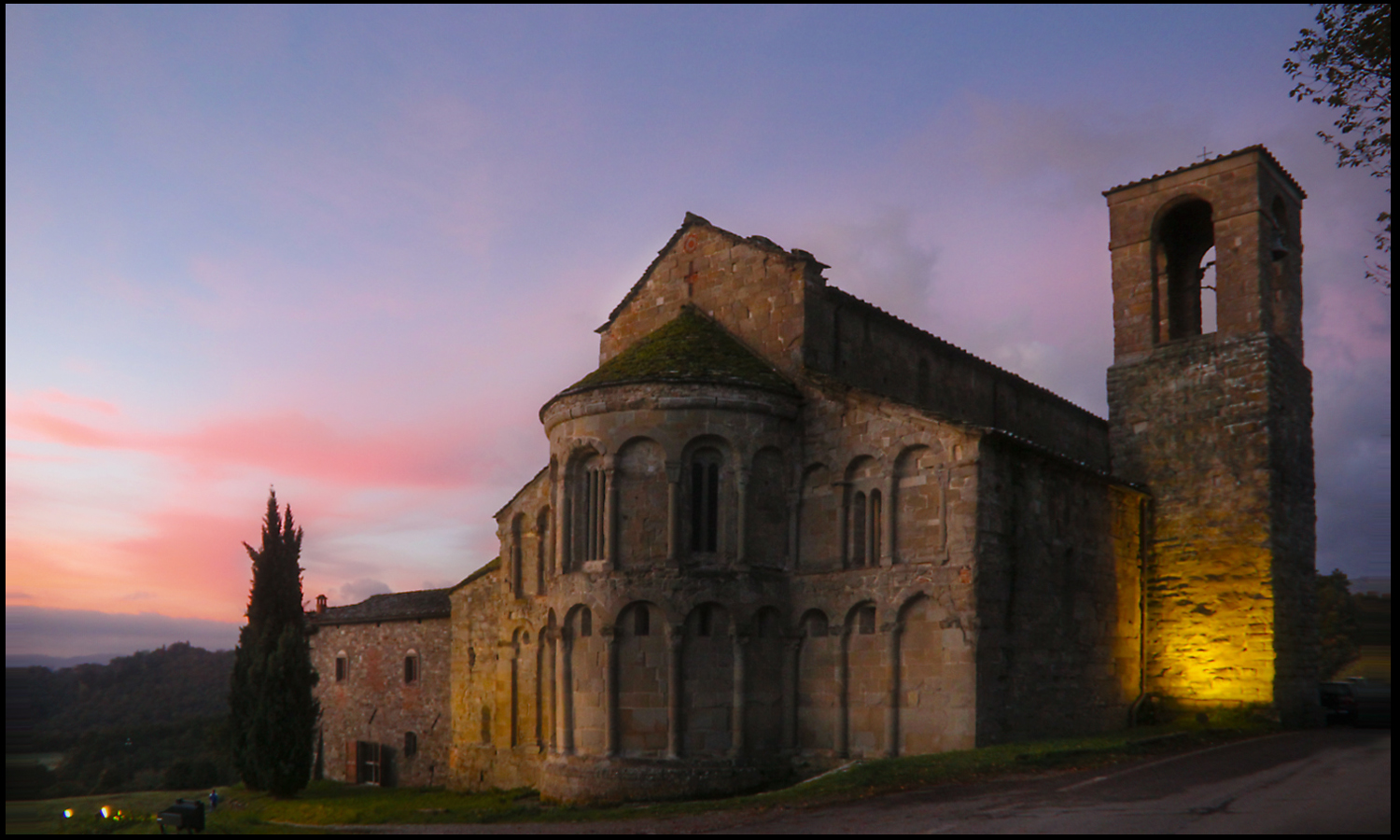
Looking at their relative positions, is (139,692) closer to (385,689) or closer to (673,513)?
(385,689)

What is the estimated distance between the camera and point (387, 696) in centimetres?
3316

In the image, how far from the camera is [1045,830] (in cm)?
1186

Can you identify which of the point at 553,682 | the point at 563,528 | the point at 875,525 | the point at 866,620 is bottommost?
the point at 553,682

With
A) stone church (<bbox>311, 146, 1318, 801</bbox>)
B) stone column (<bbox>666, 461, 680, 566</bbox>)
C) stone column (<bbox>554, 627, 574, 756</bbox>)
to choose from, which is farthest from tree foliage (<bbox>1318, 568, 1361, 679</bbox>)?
stone column (<bbox>554, 627, 574, 756</bbox>)

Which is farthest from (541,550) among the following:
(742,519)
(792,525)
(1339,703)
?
(1339,703)

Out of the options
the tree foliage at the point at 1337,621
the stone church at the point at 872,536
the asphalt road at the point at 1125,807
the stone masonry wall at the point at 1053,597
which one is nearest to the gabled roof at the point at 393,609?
the stone church at the point at 872,536

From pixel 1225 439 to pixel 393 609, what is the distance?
2545 cm

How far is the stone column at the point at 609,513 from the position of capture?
21469 millimetres

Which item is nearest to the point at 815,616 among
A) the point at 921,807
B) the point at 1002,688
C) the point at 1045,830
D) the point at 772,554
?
the point at 772,554

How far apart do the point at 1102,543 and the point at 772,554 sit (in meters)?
8.53

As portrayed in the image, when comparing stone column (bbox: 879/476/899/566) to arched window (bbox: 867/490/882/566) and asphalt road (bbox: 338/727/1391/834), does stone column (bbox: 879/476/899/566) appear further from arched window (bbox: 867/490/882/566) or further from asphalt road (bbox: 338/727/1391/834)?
asphalt road (bbox: 338/727/1391/834)

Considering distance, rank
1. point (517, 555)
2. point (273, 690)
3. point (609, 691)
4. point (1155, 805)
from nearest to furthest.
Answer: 1. point (1155, 805)
2. point (609, 691)
3. point (517, 555)
4. point (273, 690)

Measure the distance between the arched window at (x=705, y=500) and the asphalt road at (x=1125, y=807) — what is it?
6.49 m

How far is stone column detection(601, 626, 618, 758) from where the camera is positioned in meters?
20.6
